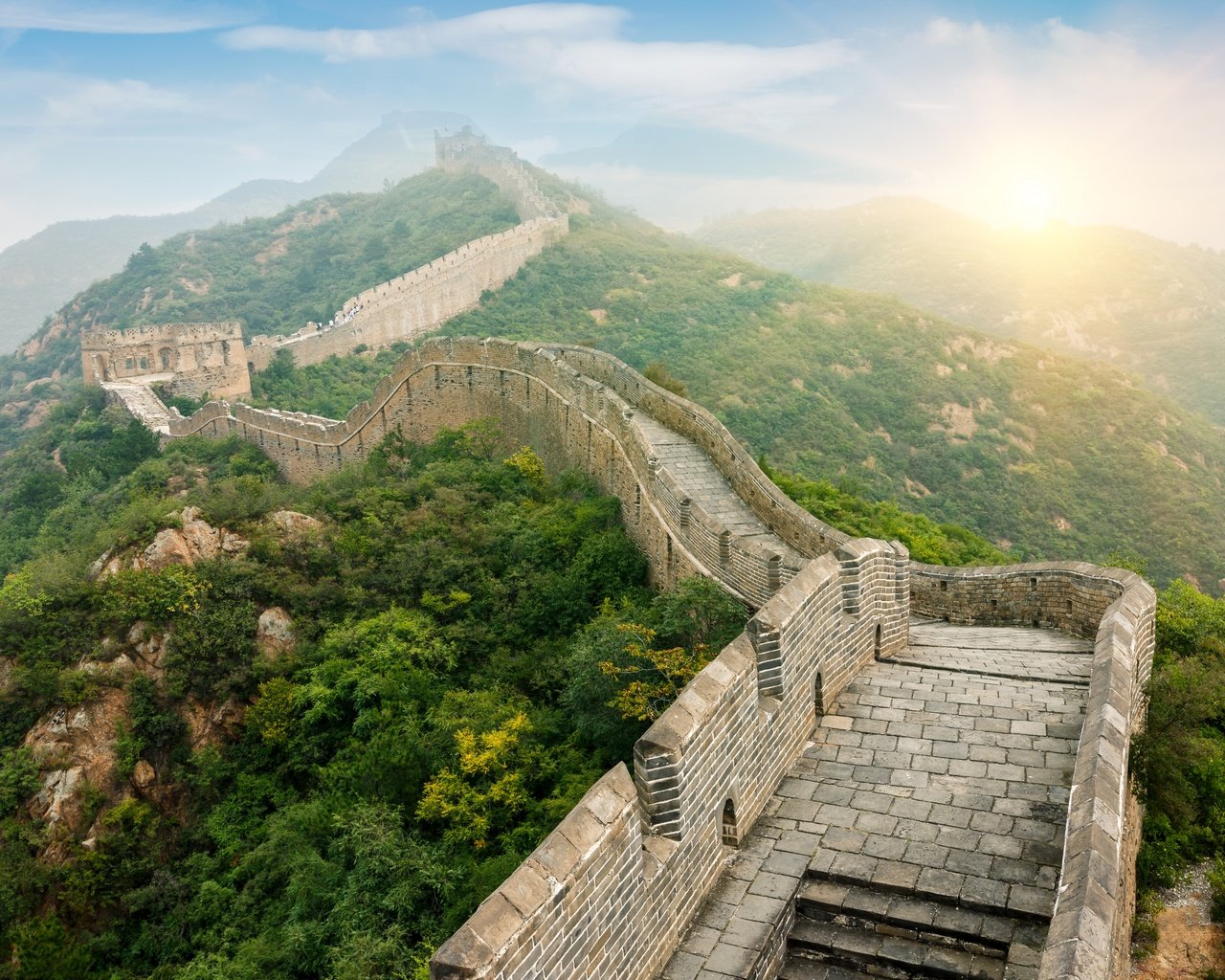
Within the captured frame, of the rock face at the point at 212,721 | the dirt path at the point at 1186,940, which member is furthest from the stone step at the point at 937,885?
the rock face at the point at 212,721

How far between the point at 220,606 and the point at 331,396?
22.4m

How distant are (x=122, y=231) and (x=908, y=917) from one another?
169 meters

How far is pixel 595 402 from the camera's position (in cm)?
1622

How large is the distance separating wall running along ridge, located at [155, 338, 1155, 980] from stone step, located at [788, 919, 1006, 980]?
169 mm

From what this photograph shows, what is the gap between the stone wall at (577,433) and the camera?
11078 millimetres

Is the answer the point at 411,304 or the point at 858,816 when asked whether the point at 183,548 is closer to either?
the point at 858,816

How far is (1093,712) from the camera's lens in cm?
528

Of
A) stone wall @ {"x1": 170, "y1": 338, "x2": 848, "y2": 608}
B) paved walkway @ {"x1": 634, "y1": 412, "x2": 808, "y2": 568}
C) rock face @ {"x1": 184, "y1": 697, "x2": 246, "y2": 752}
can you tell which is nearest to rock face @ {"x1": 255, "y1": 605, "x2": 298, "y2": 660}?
rock face @ {"x1": 184, "y1": 697, "x2": 246, "y2": 752}

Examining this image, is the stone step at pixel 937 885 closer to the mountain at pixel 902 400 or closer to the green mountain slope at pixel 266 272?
the mountain at pixel 902 400

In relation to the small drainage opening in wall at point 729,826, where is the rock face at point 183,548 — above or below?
below

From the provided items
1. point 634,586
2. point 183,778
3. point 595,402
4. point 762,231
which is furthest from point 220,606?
point 762,231

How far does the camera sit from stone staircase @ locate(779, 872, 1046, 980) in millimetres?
4328

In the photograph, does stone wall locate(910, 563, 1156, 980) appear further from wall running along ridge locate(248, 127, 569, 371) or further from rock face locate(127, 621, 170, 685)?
wall running along ridge locate(248, 127, 569, 371)

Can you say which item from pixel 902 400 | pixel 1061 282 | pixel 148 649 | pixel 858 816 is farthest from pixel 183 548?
pixel 1061 282
